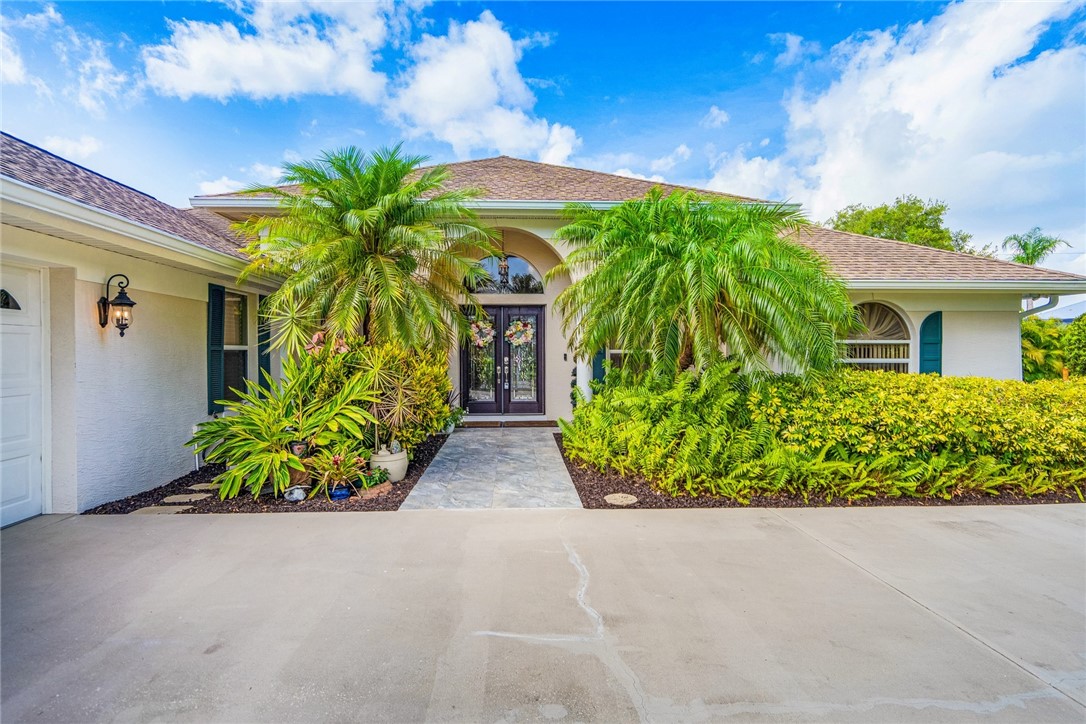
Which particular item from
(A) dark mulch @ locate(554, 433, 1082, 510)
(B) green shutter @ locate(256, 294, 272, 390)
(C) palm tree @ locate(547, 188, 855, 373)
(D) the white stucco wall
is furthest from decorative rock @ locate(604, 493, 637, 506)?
(B) green shutter @ locate(256, 294, 272, 390)

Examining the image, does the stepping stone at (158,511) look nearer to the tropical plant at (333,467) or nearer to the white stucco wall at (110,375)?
the white stucco wall at (110,375)

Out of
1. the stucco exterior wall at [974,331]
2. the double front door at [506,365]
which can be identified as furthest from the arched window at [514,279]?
the stucco exterior wall at [974,331]

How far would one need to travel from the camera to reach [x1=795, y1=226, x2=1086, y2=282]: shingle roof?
7.92m

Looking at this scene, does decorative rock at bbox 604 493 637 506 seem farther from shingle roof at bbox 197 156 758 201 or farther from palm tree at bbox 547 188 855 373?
shingle roof at bbox 197 156 758 201

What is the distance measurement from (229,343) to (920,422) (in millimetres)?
9759

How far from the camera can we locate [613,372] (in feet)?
25.2

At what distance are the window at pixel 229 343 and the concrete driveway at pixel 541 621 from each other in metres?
2.63

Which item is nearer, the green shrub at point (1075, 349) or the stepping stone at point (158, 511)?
the stepping stone at point (158, 511)

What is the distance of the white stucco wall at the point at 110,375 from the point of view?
4.55 m

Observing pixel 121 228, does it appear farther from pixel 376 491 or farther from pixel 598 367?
pixel 598 367

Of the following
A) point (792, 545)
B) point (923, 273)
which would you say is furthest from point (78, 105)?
point (923, 273)

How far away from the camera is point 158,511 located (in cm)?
479

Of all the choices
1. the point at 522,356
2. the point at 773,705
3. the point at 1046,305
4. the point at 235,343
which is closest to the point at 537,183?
the point at 522,356

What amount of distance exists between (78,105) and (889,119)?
2099 centimetres
